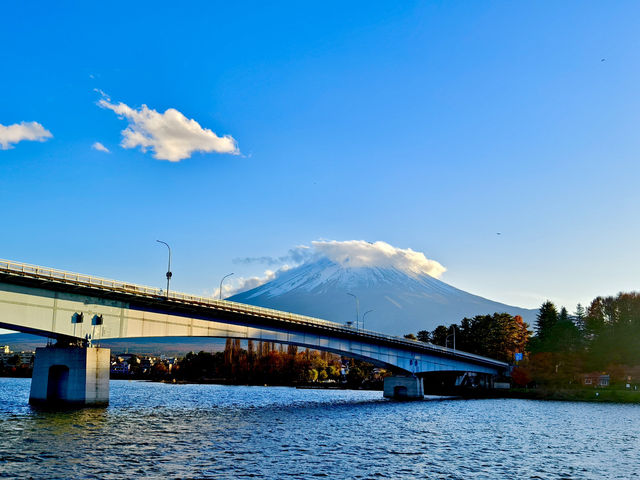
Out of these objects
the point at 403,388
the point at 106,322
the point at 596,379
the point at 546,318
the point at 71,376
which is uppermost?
the point at 546,318

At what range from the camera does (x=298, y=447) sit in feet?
139

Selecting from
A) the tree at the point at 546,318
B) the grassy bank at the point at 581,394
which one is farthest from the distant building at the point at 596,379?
the tree at the point at 546,318

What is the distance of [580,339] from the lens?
Result: 152 metres

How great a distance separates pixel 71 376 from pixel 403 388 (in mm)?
75820

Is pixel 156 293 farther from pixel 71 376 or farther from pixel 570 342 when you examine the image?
pixel 570 342

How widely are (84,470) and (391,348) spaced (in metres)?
90.6

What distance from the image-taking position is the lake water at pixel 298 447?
33375 millimetres

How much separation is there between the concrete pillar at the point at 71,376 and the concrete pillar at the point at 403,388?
6971 cm

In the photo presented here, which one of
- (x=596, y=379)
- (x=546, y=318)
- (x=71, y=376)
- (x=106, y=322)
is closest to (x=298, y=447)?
(x=71, y=376)

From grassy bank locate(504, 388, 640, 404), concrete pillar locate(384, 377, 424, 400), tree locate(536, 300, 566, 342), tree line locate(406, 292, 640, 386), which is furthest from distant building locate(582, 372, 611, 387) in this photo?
concrete pillar locate(384, 377, 424, 400)

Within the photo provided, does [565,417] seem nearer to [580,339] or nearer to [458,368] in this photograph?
[458,368]

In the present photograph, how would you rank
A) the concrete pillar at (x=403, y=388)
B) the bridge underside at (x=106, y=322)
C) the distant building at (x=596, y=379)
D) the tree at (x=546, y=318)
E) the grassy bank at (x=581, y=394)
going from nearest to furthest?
1. the bridge underside at (x=106, y=322)
2. the grassy bank at (x=581, y=394)
3. the concrete pillar at (x=403, y=388)
4. the distant building at (x=596, y=379)
5. the tree at (x=546, y=318)

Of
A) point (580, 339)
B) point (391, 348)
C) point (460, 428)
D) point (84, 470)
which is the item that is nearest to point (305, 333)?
Answer: point (391, 348)

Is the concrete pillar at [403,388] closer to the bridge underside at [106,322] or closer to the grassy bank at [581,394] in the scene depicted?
the grassy bank at [581,394]
